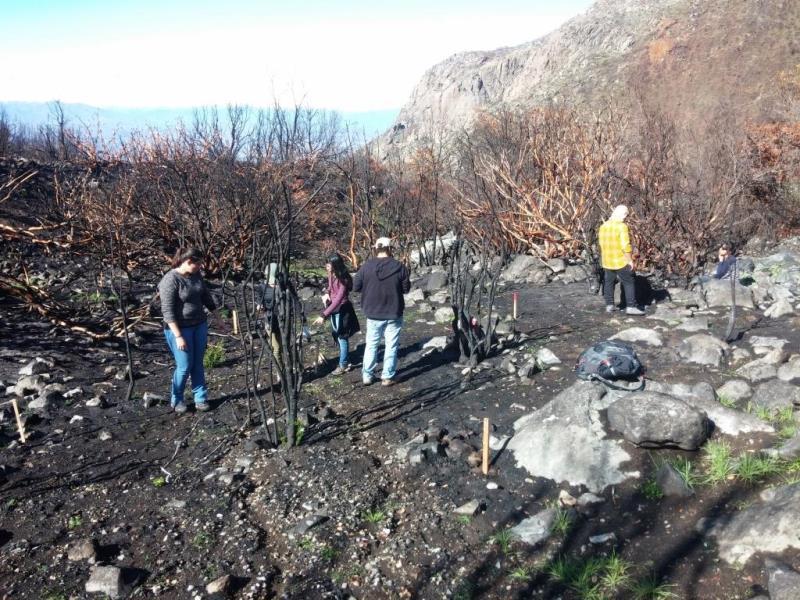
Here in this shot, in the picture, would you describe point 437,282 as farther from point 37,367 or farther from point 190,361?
point 37,367

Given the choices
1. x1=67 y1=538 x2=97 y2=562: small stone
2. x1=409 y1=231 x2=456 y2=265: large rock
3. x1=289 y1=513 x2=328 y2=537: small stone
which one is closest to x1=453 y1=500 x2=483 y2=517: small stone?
x1=289 y1=513 x2=328 y2=537: small stone

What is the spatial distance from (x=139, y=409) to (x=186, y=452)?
1091 millimetres

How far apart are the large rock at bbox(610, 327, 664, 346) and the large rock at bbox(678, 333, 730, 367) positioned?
1.05ft

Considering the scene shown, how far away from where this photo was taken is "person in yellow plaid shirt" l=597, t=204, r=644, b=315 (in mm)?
6941

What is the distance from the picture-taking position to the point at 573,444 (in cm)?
386

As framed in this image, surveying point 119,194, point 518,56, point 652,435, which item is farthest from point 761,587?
point 518,56

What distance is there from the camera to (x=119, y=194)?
466 inches

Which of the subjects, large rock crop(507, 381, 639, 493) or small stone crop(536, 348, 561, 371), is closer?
large rock crop(507, 381, 639, 493)

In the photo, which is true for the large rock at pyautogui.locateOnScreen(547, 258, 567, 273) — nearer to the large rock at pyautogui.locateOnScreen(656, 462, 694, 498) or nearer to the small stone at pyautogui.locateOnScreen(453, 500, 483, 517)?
the large rock at pyautogui.locateOnScreen(656, 462, 694, 498)


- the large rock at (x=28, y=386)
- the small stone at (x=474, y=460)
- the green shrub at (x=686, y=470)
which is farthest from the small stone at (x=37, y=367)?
the green shrub at (x=686, y=470)

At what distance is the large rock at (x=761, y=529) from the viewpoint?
273 centimetres

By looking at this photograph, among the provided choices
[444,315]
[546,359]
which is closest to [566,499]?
[546,359]

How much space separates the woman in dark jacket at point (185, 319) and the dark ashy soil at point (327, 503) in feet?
0.80

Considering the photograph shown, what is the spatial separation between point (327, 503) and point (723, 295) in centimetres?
597
